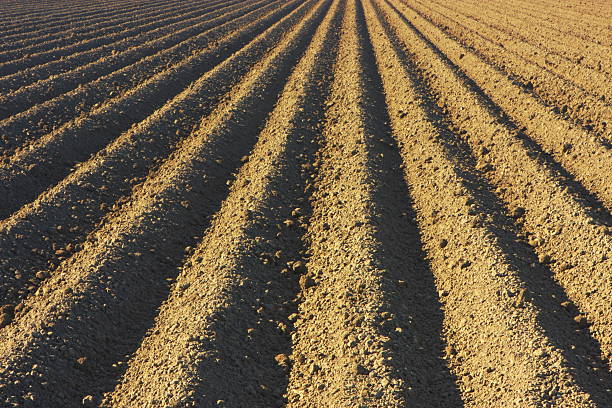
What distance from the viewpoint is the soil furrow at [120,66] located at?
989 cm

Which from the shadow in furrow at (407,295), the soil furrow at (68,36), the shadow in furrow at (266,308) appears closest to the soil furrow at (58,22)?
the soil furrow at (68,36)

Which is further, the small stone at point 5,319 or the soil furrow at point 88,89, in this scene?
the soil furrow at point 88,89

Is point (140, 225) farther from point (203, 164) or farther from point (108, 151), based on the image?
point (108, 151)

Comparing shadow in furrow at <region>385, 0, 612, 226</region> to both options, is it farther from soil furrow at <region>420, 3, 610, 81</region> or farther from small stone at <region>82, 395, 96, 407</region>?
small stone at <region>82, 395, 96, 407</region>

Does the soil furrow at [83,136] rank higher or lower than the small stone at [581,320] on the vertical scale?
higher

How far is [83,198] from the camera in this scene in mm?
6289

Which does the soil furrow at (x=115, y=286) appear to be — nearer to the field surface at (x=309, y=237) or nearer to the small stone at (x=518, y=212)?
the field surface at (x=309, y=237)

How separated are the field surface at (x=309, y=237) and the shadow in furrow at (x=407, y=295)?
0.02 m

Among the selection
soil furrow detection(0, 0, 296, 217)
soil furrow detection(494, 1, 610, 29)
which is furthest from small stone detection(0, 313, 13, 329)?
soil furrow detection(494, 1, 610, 29)

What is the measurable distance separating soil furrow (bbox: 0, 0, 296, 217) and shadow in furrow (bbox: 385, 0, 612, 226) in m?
5.92

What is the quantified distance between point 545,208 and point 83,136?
731 centimetres

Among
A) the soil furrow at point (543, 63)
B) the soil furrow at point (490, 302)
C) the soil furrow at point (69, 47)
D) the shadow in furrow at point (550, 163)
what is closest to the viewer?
the soil furrow at point (490, 302)

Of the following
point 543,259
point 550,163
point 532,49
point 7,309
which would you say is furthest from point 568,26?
point 7,309

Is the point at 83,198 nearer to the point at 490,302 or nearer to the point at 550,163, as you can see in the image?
the point at 490,302
